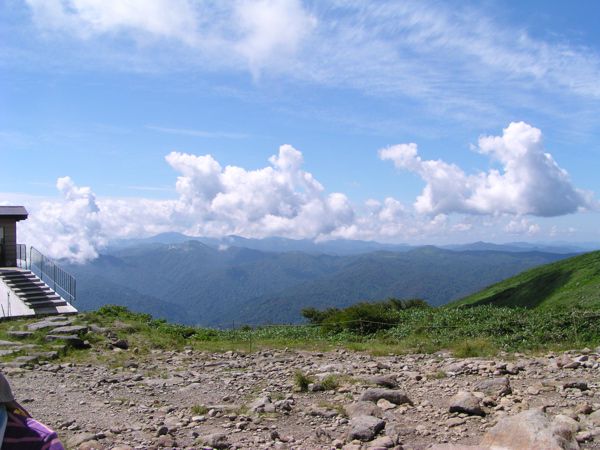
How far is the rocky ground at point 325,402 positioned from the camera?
8453 mm

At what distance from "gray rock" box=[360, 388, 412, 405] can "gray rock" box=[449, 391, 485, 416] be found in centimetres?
106

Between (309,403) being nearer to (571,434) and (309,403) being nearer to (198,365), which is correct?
(571,434)

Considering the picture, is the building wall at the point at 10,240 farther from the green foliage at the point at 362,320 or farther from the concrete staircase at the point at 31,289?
the green foliage at the point at 362,320

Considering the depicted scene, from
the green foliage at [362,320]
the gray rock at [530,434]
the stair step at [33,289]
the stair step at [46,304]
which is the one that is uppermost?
the stair step at [33,289]

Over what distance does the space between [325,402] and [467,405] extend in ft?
9.41

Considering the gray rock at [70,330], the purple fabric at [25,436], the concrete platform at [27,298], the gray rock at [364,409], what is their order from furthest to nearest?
1. the concrete platform at [27,298]
2. the gray rock at [70,330]
3. the gray rock at [364,409]
4. the purple fabric at [25,436]

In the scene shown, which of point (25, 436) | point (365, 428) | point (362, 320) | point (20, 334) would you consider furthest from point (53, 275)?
point (25, 436)

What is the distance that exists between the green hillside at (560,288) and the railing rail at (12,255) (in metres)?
29.0

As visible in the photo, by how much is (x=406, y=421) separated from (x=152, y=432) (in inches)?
174

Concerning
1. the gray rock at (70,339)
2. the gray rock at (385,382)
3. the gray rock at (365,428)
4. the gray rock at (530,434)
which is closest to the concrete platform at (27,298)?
the gray rock at (70,339)

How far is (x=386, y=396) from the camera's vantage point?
10.5m

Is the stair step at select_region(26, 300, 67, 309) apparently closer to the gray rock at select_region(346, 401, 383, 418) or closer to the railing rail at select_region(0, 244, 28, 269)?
the railing rail at select_region(0, 244, 28, 269)

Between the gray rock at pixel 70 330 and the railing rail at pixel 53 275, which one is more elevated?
the railing rail at pixel 53 275

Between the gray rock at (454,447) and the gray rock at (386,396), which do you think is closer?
the gray rock at (454,447)
